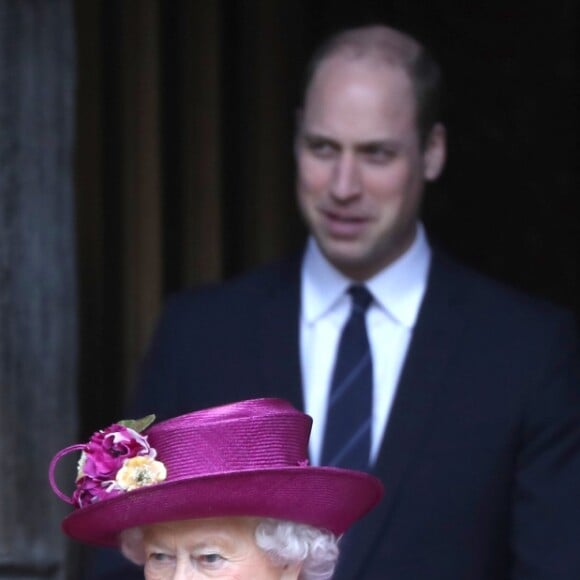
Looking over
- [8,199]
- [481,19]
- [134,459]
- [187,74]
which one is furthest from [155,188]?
[134,459]

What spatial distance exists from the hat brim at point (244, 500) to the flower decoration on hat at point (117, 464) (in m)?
0.03

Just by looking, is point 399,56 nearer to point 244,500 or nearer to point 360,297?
point 360,297

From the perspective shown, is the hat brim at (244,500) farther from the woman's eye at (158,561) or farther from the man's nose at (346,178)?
the man's nose at (346,178)

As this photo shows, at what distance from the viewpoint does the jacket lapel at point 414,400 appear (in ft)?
13.2

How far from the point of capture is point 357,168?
13.7ft

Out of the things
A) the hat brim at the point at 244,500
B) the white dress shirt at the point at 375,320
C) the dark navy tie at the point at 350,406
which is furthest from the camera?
the white dress shirt at the point at 375,320

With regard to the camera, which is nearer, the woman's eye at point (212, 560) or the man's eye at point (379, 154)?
the woman's eye at point (212, 560)

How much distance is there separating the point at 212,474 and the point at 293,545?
0.24 metres

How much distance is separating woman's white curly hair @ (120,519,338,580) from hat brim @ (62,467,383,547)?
2 cm

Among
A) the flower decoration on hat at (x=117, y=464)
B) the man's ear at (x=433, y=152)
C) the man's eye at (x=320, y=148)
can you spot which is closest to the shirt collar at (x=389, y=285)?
the man's ear at (x=433, y=152)

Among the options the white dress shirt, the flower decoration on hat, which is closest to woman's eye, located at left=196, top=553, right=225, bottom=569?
the flower decoration on hat

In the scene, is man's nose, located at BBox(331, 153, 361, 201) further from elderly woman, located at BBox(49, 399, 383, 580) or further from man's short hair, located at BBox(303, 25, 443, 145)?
elderly woman, located at BBox(49, 399, 383, 580)

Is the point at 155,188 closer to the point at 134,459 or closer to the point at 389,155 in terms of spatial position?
the point at 389,155

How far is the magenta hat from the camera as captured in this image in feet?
10.1
